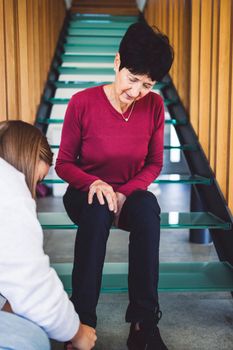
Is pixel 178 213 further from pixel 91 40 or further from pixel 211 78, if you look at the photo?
pixel 91 40

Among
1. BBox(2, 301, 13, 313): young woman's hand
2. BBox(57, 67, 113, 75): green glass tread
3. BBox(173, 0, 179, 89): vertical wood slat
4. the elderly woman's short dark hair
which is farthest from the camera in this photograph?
BBox(57, 67, 113, 75): green glass tread

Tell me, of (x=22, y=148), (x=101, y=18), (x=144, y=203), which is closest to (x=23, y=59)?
(x=144, y=203)

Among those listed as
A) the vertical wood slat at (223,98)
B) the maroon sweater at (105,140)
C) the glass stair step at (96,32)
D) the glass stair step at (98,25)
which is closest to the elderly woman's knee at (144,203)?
the maroon sweater at (105,140)

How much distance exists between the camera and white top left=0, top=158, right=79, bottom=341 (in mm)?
848

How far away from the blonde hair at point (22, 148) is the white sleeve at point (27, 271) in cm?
13

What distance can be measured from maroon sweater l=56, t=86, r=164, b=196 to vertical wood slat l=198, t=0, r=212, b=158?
2.70ft

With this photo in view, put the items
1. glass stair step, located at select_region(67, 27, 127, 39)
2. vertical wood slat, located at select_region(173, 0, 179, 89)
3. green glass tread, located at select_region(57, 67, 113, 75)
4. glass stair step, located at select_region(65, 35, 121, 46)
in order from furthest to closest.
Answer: glass stair step, located at select_region(67, 27, 127, 39), glass stair step, located at select_region(65, 35, 121, 46), green glass tread, located at select_region(57, 67, 113, 75), vertical wood slat, located at select_region(173, 0, 179, 89)

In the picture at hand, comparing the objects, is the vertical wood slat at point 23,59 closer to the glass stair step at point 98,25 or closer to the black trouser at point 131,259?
the black trouser at point 131,259

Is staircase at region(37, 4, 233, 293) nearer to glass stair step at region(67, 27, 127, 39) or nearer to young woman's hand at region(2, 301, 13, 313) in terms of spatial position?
glass stair step at region(67, 27, 127, 39)

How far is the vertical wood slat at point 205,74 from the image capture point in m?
2.55

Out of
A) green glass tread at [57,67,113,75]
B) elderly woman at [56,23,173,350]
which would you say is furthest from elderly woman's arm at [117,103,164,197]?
green glass tread at [57,67,113,75]

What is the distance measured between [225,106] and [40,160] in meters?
1.47

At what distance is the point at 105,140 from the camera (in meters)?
1.77

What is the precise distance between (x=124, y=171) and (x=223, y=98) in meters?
0.79
